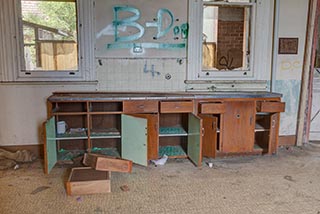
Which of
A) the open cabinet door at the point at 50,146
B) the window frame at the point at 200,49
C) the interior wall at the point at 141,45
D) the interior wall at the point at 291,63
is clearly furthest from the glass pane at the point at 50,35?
the interior wall at the point at 291,63

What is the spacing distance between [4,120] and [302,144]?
13.3 ft

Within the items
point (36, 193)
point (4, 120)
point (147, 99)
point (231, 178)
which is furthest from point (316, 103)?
point (4, 120)

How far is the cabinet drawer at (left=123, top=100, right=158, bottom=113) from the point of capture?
331 centimetres

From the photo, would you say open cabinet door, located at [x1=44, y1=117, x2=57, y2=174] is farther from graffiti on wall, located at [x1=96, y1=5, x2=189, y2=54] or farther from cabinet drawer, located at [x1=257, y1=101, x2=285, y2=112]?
cabinet drawer, located at [x1=257, y1=101, x2=285, y2=112]

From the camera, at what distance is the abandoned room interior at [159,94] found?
3102 mm

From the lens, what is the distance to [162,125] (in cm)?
387

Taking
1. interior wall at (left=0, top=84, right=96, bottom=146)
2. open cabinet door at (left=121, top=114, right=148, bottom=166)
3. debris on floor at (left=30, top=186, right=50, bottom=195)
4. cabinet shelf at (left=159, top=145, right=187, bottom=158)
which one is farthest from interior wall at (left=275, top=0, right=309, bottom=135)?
debris on floor at (left=30, top=186, right=50, bottom=195)

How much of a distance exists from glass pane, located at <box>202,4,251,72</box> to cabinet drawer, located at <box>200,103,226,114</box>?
654 millimetres

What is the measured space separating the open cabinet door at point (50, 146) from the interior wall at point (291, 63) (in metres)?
2.98

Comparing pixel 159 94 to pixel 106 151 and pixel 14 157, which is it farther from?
pixel 14 157

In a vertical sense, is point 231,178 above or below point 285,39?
below

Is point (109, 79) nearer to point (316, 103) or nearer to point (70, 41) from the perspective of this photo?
point (70, 41)

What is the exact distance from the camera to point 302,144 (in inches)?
166

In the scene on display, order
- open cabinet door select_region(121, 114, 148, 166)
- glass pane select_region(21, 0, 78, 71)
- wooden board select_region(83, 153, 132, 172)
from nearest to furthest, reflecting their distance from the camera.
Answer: wooden board select_region(83, 153, 132, 172) < open cabinet door select_region(121, 114, 148, 166) < glass pane select_region(21, 0, 78, 71)
